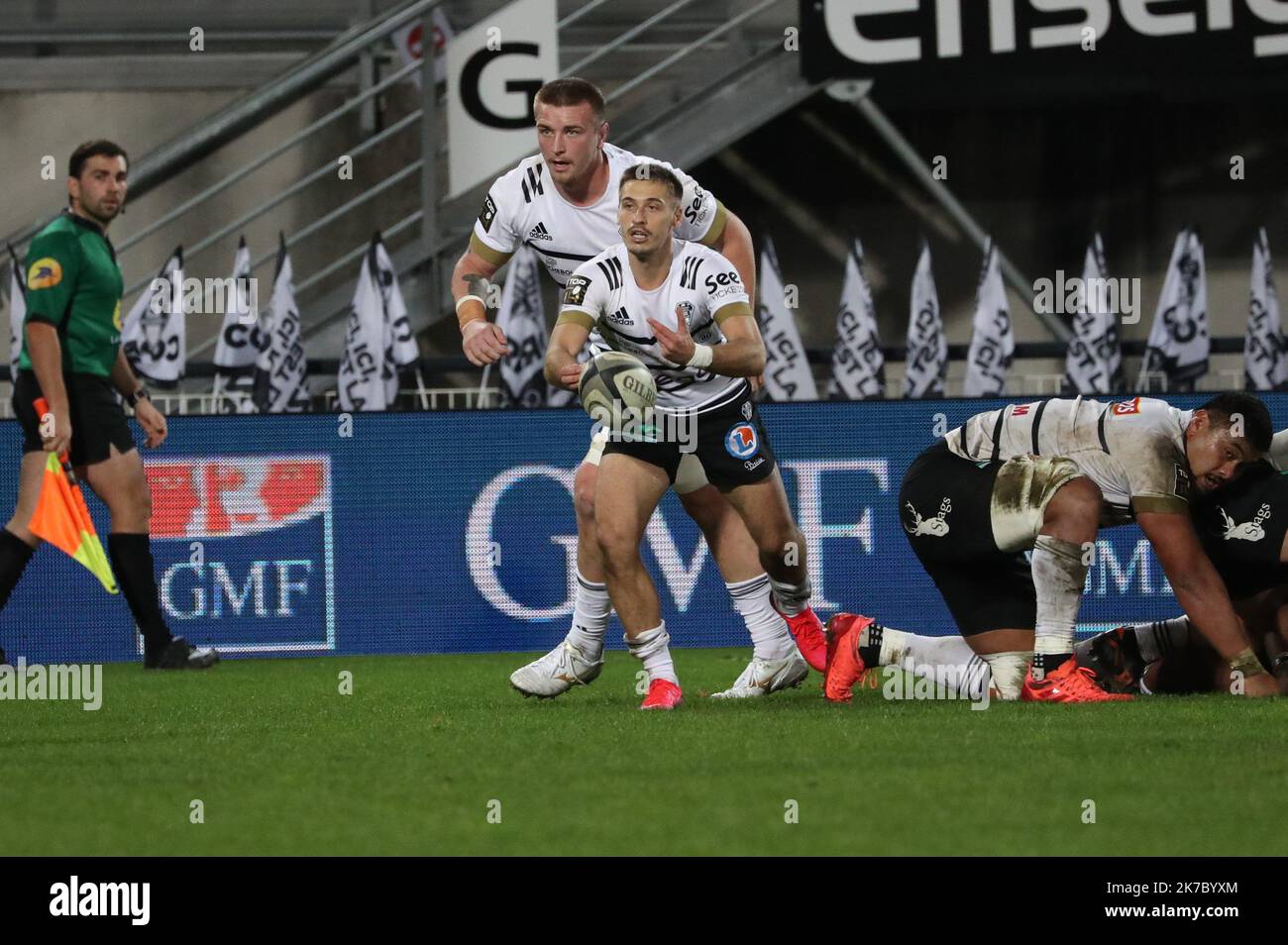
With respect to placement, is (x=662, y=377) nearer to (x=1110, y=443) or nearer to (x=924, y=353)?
(x=1110, y=443)

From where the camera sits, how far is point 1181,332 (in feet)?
48.7

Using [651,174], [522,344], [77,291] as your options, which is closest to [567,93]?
[651,174]

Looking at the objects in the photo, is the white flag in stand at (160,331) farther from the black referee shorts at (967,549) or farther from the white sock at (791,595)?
the black referee shorts at (967,549)

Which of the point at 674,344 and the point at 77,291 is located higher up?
the point at 77,291

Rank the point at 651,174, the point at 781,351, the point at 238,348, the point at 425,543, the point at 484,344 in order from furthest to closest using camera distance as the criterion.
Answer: the point at 781,351 → the point at 238,348 → the point at 425,543 → the point at 484,344 → the point at 651,174

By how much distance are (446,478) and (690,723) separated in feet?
13.9

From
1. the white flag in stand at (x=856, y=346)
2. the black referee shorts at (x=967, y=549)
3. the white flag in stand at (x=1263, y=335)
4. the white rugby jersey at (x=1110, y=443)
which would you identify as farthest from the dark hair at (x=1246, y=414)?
the white flag in stand at (x=1263, y=335)

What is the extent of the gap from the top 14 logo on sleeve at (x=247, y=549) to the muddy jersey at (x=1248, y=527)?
487 centimetres

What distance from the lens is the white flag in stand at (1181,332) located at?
14805mm

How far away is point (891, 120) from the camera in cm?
1788

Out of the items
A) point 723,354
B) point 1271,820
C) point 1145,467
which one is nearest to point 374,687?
point 723,354

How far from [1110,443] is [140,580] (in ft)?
15.5

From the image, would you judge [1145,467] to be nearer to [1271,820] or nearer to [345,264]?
[1271,820]
